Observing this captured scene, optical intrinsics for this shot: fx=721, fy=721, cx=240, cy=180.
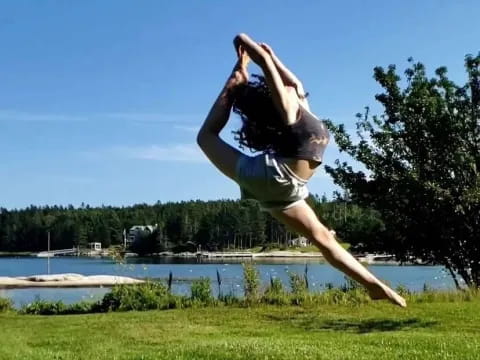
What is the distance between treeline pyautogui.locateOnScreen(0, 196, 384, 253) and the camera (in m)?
118

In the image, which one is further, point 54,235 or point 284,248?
point 54,235

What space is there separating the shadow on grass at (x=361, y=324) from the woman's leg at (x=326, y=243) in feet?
29.2

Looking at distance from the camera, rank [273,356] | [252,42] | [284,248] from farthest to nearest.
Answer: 1. [284,248]
2. [273,356]
3. [252,42]

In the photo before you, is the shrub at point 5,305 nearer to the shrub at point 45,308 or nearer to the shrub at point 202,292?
the shrub at point 45,308

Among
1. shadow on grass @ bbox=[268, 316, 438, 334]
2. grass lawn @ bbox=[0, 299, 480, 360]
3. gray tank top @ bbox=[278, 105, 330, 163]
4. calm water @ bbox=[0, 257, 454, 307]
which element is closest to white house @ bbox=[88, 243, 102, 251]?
calm water @ bbox=[0, 257, 454, 307]

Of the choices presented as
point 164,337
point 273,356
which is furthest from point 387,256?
point 273,356

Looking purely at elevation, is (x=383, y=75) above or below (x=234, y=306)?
above

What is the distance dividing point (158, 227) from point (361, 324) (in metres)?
108

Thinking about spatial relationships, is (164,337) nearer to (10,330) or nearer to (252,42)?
(10,330)

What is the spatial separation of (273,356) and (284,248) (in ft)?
356

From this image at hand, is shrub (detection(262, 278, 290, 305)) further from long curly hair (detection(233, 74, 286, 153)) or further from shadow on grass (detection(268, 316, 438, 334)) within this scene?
long curly hair (detection(233, 74, 286, 153))

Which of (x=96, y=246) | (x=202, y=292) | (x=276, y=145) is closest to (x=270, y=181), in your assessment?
(x=276, y=145)

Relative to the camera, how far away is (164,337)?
12.2 meters

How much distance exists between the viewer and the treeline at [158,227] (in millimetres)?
117500
